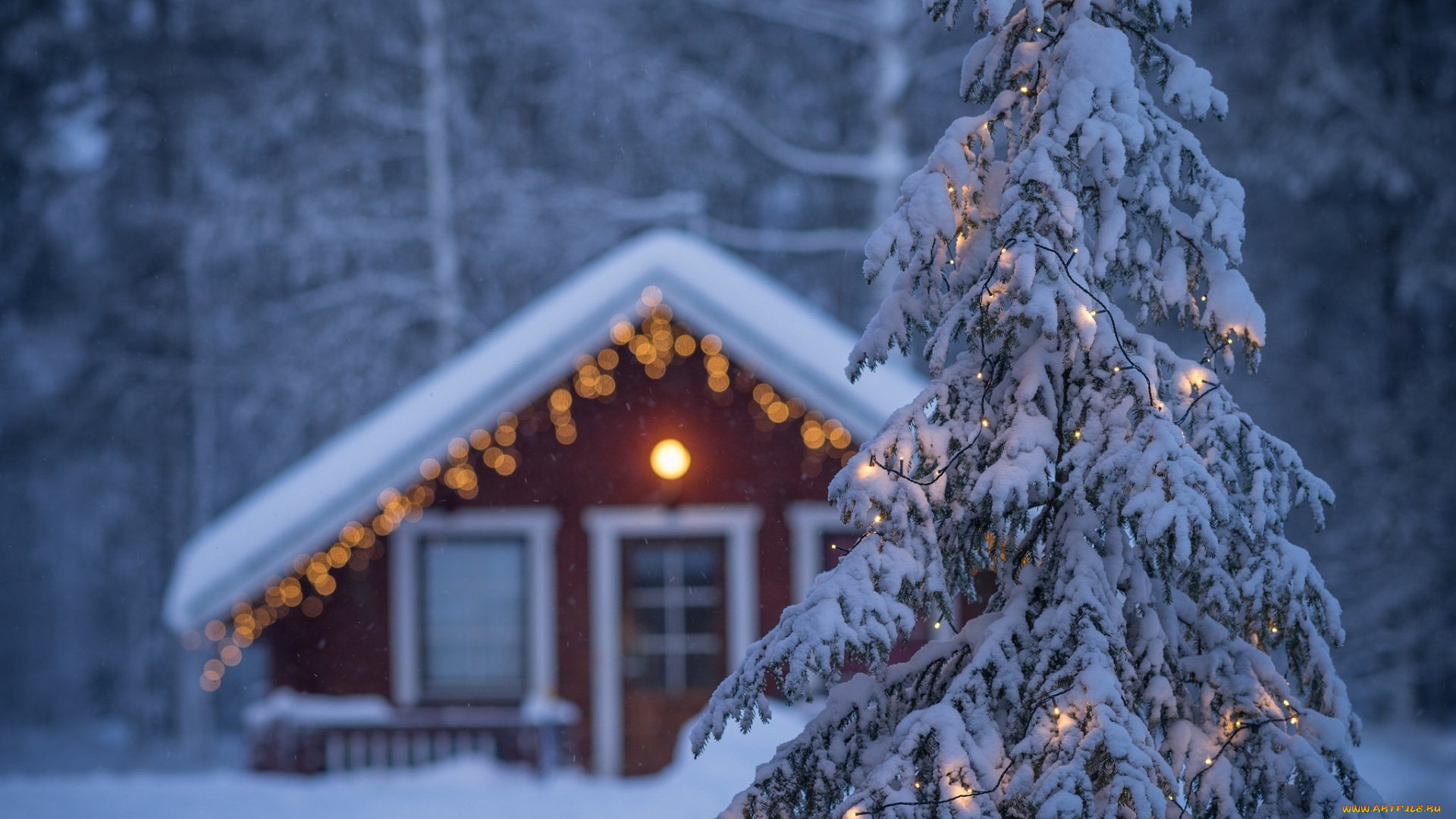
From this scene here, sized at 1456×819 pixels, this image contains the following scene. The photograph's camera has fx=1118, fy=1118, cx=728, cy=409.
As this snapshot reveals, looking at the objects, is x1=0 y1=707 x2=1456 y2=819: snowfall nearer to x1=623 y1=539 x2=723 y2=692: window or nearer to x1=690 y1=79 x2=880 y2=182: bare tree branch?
x1=623 y1=539 x2=723 y2=692: window

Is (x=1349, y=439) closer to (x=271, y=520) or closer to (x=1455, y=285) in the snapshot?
(x=1455, y=285)

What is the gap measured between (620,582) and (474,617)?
4.36 ft

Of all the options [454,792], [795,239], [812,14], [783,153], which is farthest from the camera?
[795,239]

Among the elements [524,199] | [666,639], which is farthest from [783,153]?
[666,639]

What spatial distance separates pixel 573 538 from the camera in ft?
32.2

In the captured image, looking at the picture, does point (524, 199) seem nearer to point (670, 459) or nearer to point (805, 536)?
point (670, 459)

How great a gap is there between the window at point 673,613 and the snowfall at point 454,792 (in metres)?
0.86

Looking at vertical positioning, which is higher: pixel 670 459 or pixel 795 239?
pixel 795 239

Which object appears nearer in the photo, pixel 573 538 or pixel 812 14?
pixel 573 538

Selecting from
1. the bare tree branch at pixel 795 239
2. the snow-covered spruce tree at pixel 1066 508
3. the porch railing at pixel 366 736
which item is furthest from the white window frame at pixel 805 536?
the snow-covered spruce tree at pixel 1066 508

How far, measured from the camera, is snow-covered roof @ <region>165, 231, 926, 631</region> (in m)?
8.74

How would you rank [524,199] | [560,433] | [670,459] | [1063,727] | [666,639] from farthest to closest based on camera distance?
1. [524,199]
2. [666,639]
3. [560,433]
4. [670,459]
5. [1063,727]

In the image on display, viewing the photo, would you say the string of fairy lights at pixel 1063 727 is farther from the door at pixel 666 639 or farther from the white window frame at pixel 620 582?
the door at pixel 666 639

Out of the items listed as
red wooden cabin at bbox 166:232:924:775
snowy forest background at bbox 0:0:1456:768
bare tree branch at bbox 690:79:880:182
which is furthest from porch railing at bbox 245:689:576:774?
bare tree branch at bbox 690:79:880:182
